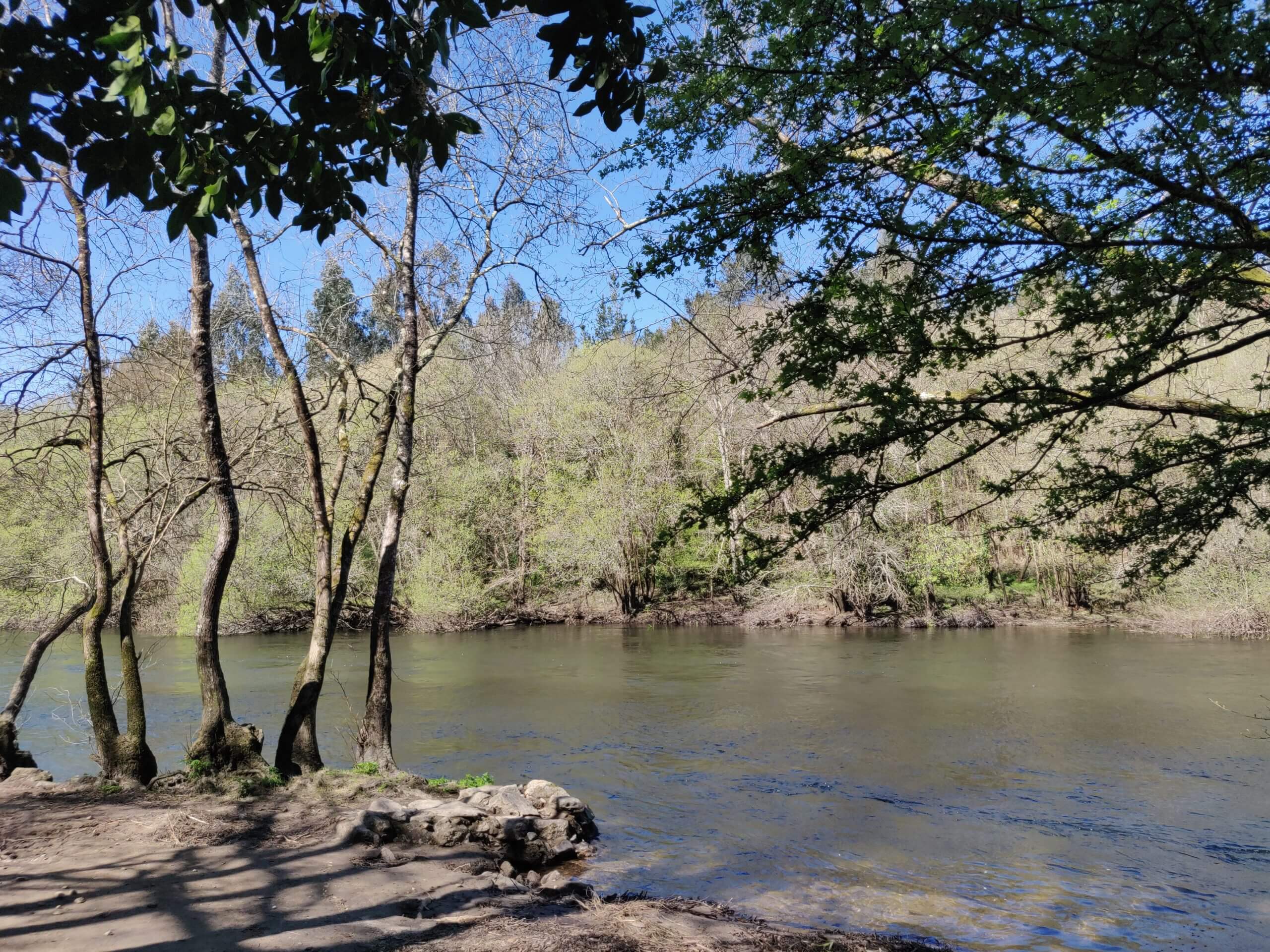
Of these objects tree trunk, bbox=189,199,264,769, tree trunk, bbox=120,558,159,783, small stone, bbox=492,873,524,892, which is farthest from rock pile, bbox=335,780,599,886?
tree trunk, bbox=120,558,159,783

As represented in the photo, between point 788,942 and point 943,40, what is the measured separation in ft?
16.0

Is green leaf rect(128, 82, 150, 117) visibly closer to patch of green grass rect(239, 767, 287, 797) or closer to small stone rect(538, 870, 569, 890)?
small stone rect(538, 870, 569, 890)

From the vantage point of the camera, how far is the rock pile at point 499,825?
6.39m

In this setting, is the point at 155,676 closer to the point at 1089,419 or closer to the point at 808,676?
the point at 808,676

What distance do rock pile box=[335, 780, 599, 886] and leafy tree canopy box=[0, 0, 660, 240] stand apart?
4910 mm

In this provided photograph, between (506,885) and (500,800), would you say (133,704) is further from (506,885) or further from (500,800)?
(506,885)

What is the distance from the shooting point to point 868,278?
20.2ft

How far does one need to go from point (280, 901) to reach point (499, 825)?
91.7 inches

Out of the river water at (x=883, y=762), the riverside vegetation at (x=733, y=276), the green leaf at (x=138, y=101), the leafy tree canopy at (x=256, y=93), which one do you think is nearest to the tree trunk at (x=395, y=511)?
the riverside vegetation at (x=733, y=276)

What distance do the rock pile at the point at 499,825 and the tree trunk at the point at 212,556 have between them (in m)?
1.80

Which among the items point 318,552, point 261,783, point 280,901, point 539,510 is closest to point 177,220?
point 280,901

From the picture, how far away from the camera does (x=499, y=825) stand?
695cm

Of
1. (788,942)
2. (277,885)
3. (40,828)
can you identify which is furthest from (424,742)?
(788,942)

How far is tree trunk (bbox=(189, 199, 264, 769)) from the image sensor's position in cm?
766
